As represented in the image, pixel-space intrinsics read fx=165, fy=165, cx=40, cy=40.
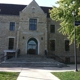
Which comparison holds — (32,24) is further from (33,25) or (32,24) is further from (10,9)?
(10,9)

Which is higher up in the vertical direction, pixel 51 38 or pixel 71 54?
pixel 51 38

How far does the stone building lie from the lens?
3075 centimetres

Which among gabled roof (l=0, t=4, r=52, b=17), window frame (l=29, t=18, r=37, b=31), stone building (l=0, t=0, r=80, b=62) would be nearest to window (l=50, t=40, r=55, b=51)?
stone building (l=0, t=0, r=80, b=62)

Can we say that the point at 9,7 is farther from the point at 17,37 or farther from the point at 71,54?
the point at 71,54

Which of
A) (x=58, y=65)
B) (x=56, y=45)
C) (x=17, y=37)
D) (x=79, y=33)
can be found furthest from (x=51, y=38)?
(x=79, y=33)

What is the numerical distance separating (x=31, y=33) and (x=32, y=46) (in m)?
2.68

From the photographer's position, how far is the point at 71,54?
33531 millimetres

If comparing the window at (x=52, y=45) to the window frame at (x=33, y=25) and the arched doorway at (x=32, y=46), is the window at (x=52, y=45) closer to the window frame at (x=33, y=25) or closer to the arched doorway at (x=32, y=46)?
the arched doorway at (x=32, y=46)

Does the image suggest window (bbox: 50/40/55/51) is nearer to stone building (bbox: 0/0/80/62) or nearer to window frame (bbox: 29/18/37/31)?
stone building (bbox: 0/0/80/62)

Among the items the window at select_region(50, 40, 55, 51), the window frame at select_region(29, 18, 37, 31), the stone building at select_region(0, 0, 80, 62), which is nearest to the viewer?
the stone building at select_region(0, 0, 80, 62)

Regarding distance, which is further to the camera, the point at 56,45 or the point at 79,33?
the point at 56,45

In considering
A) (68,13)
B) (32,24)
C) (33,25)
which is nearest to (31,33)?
(33,25)

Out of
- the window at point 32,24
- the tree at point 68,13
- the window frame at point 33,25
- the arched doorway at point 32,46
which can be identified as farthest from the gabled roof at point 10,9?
the tree at point 68,13

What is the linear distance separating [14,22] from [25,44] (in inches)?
213
